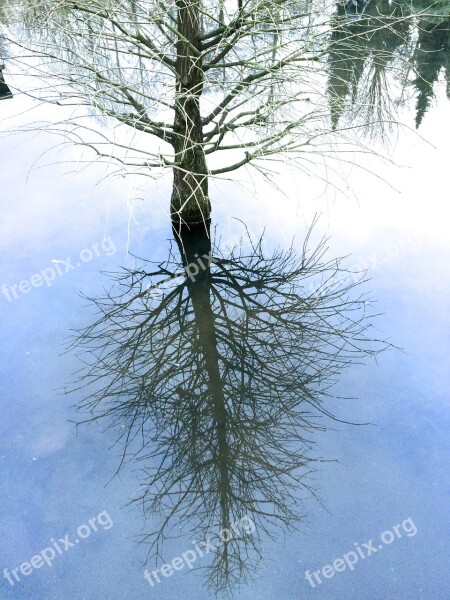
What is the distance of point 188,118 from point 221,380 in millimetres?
2807

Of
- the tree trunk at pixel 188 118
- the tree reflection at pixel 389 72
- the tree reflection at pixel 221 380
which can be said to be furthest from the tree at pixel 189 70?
the tree reflection at pixel 389 72

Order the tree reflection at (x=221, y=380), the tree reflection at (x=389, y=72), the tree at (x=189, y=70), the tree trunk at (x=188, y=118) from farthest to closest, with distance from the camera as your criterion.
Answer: the tree reflection at (x=389, y=72) → the tree trunk at (x=188, y=118) → the tree at (x=189, y=70) → the tree reflection at (x=221, y=380)

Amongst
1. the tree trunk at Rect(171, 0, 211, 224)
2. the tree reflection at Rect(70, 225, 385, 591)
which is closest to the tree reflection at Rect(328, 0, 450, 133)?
the tree trunk at Rect(171, 0, 211, 224)

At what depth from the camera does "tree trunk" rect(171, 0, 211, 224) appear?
17.7 ft

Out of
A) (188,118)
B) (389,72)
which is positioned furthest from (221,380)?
(389,72)

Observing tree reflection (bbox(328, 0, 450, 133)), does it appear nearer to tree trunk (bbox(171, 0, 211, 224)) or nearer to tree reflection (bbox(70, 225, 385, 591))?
tree trunk (bbox(171, 0, 211, 224))

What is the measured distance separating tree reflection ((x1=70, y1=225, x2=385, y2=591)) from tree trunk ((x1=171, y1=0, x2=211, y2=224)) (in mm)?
452

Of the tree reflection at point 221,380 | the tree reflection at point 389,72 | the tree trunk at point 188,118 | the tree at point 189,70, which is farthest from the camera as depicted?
the tree reflection at point 389,72

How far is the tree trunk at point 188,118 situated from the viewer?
5398 mm

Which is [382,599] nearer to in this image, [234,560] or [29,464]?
[234,560]

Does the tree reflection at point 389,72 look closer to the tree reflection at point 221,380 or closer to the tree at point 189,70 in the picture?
the tree at point 189,70

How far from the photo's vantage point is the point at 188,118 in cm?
569

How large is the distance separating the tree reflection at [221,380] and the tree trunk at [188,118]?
45 cm

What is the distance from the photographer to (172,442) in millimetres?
4289
